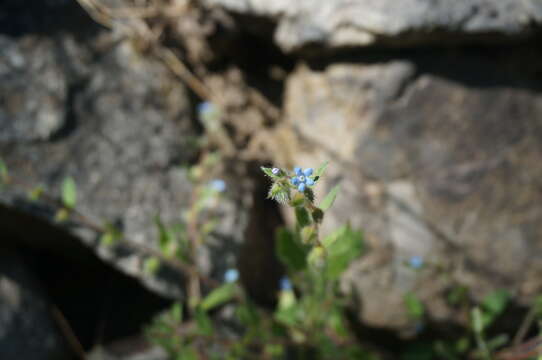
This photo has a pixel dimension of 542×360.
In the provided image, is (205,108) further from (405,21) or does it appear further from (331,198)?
(331,198)

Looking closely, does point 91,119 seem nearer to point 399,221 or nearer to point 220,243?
point 220,243

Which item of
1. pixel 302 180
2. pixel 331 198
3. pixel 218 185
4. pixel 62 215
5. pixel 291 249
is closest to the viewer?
pixel 302 180

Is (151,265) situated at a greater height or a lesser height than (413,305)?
greater

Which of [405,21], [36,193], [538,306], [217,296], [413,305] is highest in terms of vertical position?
[405,21]

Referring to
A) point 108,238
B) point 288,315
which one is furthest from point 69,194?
point 288,315

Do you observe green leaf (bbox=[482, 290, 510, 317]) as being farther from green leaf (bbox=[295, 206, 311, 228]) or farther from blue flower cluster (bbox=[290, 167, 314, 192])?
blue flower cluster (bbox=[290, 167, 314, 192])

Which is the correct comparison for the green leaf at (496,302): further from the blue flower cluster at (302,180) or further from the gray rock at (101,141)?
the blue flower cluster at (302,180)

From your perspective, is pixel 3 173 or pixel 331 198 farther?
pixel 3 173

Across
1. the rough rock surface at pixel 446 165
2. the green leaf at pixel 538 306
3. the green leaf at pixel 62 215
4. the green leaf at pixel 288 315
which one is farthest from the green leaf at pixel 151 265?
the green leaf at pixel 538 306
